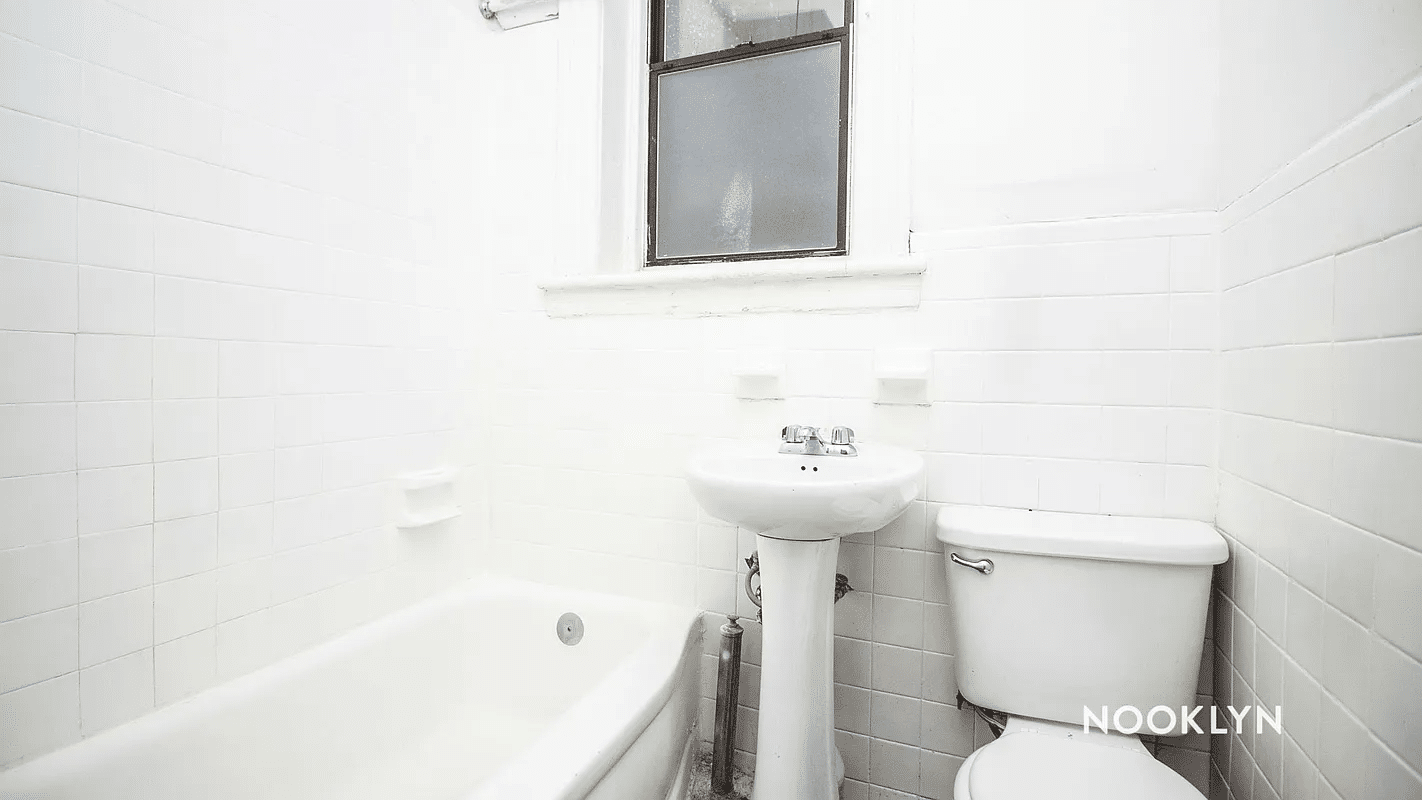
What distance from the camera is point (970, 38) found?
50.3 inches

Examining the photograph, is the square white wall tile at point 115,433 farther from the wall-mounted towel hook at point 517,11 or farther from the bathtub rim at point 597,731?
the wall-mounted towel hook at point 517,11

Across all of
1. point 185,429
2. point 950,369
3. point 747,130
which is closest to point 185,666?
point 185,429

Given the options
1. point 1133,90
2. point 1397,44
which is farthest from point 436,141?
point 1397,44

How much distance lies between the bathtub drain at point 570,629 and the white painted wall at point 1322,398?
1337 mm

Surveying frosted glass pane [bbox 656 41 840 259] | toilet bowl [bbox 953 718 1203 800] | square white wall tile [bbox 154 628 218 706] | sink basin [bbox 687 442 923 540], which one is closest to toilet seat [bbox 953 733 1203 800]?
toilet bowl [bbox 953 718 1203 800]

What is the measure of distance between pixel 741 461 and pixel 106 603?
1083mm

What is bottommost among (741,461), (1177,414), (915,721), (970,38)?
(915,721)

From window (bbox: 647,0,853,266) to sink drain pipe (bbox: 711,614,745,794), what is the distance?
3.10ft

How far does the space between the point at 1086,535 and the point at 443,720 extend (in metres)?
1.48

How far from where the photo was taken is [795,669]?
3.61 feet

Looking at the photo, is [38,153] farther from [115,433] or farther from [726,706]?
[726,706]

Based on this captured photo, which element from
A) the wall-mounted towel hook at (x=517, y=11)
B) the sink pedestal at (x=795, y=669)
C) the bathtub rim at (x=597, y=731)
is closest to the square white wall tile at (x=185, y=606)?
the bathtub rim at (x=597, y=731)

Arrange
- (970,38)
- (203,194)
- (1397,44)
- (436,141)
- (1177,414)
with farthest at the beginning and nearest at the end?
(436,141)
(970,38)
(1177,414)
(203,194)
(1397,44)

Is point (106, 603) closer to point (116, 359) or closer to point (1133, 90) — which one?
point (116, 359)
